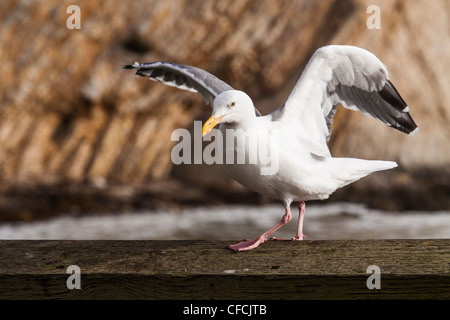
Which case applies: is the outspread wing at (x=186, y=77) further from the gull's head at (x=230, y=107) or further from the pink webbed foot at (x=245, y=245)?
the pink webbed foot at (x=245, y=245)

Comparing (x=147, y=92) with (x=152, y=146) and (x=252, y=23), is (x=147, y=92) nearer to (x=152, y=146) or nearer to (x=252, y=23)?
(x=152, y=146)

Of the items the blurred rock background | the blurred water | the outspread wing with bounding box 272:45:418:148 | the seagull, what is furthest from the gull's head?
the blurred rock background

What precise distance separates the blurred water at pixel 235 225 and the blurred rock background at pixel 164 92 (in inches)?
11.5

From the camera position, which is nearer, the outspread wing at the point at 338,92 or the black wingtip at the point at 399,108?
the outspread wing at the point at 338,92

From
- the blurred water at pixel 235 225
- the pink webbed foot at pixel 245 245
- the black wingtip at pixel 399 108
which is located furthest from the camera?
the blurred water at pixel 235 225

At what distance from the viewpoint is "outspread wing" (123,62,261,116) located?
8.93 feet

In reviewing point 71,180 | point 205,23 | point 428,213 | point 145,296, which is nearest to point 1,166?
point 71,180

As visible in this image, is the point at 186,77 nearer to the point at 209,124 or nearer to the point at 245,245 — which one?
the point at 209,124

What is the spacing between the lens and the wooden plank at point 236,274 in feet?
5.01

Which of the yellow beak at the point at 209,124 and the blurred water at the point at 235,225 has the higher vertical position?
the yellow beak at the point at 209,124

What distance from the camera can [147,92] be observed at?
30.3ft

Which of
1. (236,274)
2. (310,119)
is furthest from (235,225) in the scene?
(236,274)

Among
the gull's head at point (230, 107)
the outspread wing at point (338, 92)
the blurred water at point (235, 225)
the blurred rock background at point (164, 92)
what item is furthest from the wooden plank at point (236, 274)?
the blurred rock background at point (164, 92)

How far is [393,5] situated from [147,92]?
3.63 meters
